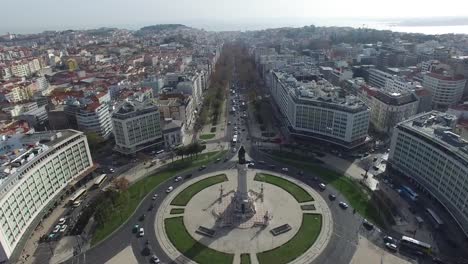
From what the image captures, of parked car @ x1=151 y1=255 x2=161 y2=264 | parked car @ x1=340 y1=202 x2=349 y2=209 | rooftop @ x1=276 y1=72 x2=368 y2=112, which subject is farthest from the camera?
rooftop @ x1=276 y1=72 x2=368 y2=112

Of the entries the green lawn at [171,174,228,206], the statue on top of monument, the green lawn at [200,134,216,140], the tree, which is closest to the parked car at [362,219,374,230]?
the statue on top of monument

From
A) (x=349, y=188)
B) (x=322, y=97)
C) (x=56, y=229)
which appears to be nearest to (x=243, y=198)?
(x=349, y=188)

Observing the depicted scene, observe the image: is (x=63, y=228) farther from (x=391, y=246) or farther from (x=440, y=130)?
(x=440, y=130)

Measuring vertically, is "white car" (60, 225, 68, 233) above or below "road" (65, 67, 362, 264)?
above

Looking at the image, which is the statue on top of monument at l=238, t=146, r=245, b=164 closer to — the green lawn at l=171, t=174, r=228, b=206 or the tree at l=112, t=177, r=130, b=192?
the green lawn at l=171, t=174, r=228, b=206

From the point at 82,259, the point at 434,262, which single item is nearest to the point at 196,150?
the point at 82,259

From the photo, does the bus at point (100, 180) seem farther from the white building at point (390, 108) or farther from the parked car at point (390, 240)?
the white building at point (390, 108)
